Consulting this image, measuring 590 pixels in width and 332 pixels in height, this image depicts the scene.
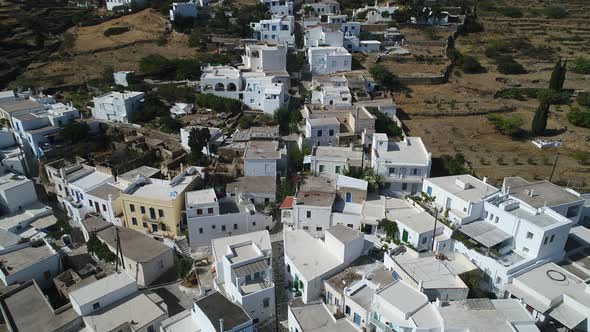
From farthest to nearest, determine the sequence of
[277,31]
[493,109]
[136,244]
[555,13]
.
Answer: [555,13]
[277,31]
[493,109]
[136,244]

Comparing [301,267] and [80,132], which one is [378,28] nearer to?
[80,132]

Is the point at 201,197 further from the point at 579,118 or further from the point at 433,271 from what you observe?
the point at 579,118

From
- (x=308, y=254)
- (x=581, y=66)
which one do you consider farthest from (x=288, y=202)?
(x=581, y=66)

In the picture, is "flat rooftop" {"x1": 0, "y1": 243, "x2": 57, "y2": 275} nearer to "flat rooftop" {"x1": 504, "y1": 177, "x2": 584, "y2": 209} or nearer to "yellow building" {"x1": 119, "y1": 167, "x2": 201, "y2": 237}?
"yellow building" {"x1": 119, "y1": 167, "x2": 201, "y2": 237}

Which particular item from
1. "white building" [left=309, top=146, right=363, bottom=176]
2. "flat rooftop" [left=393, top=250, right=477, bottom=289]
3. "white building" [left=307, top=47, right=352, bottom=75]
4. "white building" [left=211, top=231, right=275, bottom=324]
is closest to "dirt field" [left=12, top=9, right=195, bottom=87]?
"white building" [left=307, top=47, right=352, bottom=75]

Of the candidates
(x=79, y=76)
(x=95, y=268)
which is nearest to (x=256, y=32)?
(x=79, y=76)

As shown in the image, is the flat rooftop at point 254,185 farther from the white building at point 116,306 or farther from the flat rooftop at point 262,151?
the white building at point 116,306
